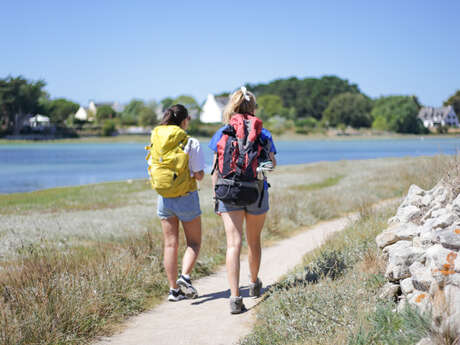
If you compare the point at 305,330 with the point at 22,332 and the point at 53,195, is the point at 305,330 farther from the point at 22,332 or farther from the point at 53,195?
the point at 53,195

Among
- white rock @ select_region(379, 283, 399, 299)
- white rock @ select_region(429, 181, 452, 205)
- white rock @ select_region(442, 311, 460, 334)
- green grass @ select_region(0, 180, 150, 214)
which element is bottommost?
green grass @ select_region(0, 180, 150, 214)

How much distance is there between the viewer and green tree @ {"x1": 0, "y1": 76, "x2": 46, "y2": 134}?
268ft

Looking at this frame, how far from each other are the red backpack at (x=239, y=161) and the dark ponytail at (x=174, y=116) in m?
0.71

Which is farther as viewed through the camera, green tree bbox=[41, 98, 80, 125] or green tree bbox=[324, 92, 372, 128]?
green tree bbox=[324, 92, 372, 128]

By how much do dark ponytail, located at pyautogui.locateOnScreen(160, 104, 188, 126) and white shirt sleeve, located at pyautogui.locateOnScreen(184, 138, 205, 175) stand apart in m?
0.27

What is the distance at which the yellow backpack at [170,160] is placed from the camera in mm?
4770

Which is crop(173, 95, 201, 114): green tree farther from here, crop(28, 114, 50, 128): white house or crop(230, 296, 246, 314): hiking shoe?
crop(28, 114, 50, 128): white house

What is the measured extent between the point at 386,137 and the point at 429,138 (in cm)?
1041

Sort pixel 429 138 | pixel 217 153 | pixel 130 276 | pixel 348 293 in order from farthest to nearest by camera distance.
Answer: pixel 429 138 < pixel 130 276 < pixel 217 153 < pixel 348 293

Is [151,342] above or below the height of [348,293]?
below

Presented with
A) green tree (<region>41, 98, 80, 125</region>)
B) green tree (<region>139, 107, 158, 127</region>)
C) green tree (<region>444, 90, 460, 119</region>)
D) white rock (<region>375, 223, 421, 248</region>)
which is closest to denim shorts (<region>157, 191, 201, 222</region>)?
white rock (<region>375, 223, 421, 248</region>)

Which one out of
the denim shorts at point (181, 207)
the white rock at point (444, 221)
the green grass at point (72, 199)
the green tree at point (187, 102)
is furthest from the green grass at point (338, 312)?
the green grass at point (72, 199)

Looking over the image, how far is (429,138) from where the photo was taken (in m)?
113

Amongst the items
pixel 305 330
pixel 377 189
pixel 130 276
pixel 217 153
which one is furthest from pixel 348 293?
pixel 377 189
